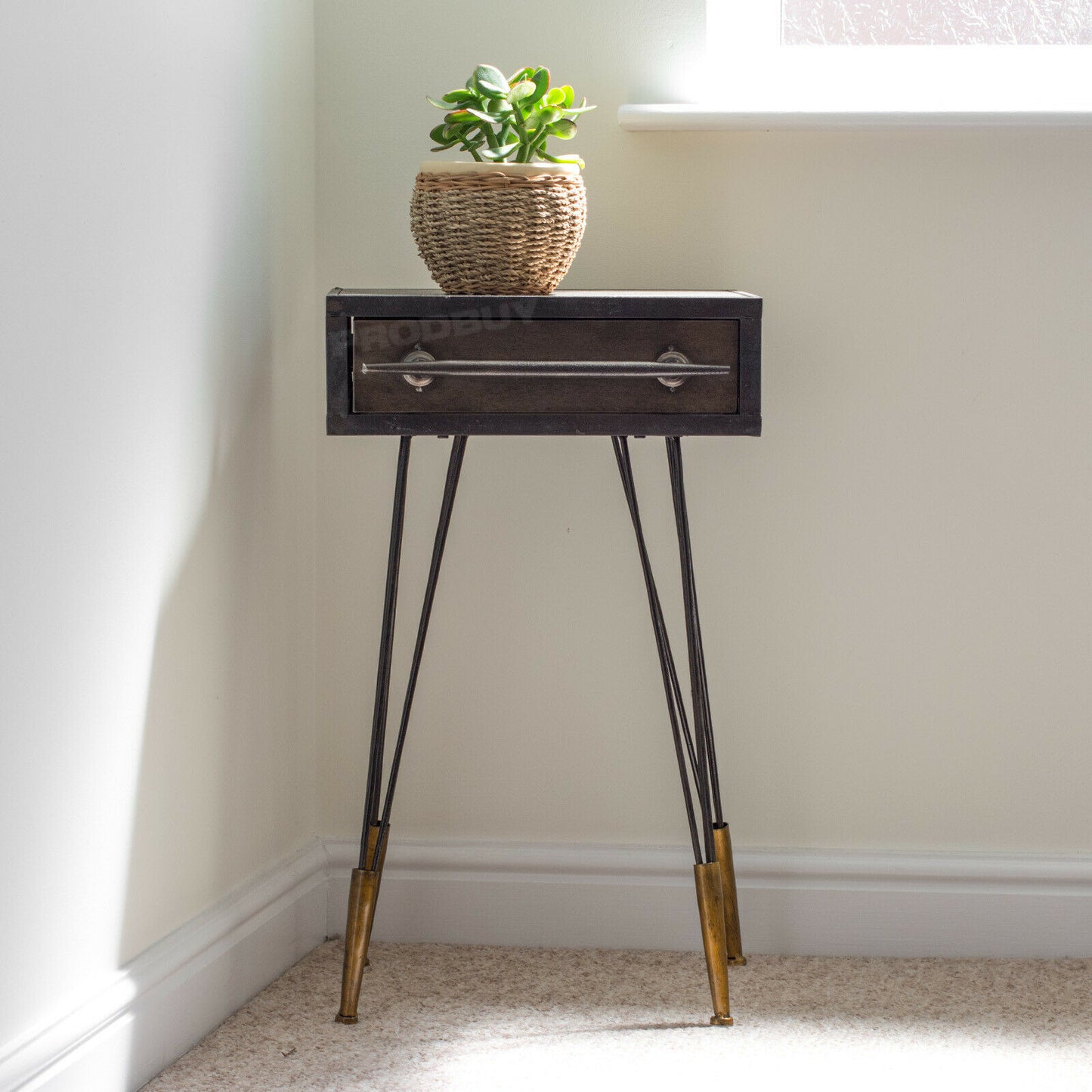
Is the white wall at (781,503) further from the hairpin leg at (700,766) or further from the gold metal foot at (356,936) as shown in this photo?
the gold metal foot at (356,936)

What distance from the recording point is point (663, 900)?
143 centimetres

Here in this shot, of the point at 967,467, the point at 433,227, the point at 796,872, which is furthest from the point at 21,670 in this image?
the point at 967,467

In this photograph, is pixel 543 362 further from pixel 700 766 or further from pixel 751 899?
pixel 751 899

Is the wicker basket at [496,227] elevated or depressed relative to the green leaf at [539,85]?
depressed

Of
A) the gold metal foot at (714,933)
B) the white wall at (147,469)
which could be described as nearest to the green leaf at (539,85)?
the white wall at (147,469)

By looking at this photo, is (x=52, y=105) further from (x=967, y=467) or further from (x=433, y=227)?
(x=967, y=467)

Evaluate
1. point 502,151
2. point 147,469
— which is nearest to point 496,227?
point 502,151

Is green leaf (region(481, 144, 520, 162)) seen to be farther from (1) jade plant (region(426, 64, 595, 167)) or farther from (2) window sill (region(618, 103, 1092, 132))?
(2) window sill (region(618, 103, 1092, 132))

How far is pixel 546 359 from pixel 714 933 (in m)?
0.56

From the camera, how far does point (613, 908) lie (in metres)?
1.43

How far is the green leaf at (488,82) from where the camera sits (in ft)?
3.69

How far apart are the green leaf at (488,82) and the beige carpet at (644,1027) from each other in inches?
34.9

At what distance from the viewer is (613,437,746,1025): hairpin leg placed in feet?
3.89

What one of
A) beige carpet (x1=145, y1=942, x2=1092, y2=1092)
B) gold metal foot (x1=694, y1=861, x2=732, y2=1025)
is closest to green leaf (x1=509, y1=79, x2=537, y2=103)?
gold metal foot (x1=694, y1=861, x2=732, y2=1025)
